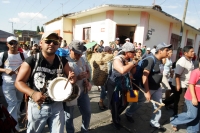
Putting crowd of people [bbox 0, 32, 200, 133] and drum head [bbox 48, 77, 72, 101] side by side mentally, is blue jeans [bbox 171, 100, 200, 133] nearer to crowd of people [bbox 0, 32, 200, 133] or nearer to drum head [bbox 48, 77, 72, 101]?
Answer: crowd of people [bbox 0, 32, 200, 133]

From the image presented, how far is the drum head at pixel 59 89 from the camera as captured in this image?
67.0 inches

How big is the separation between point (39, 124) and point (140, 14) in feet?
29.5

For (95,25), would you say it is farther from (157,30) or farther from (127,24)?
(157,30)

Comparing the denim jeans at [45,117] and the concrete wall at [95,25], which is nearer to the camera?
the denim jeans at [45,117]

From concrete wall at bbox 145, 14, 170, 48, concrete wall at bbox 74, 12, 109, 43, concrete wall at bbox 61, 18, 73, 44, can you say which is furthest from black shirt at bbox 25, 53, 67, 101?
concrete wall at bbox 61, 18, 73, 44

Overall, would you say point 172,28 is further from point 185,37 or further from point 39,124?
point 39,124

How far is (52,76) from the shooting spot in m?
1.81

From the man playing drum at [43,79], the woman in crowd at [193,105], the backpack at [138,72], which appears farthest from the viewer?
the backpack at [138,72]

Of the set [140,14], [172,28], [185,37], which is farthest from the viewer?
[185,37]

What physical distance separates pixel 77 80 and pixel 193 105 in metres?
2.17

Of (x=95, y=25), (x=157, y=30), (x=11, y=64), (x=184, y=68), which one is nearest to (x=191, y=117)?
(x=184, y=68)

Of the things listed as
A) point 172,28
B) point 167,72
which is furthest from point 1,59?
point 172,28

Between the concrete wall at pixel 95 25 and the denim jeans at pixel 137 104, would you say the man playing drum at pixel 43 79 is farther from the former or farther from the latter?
the concrete wall at pixel 95 25

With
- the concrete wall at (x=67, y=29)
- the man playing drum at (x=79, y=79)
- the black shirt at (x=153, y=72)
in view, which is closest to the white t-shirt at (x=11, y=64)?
the man playing drum at (x=79, y=79)
